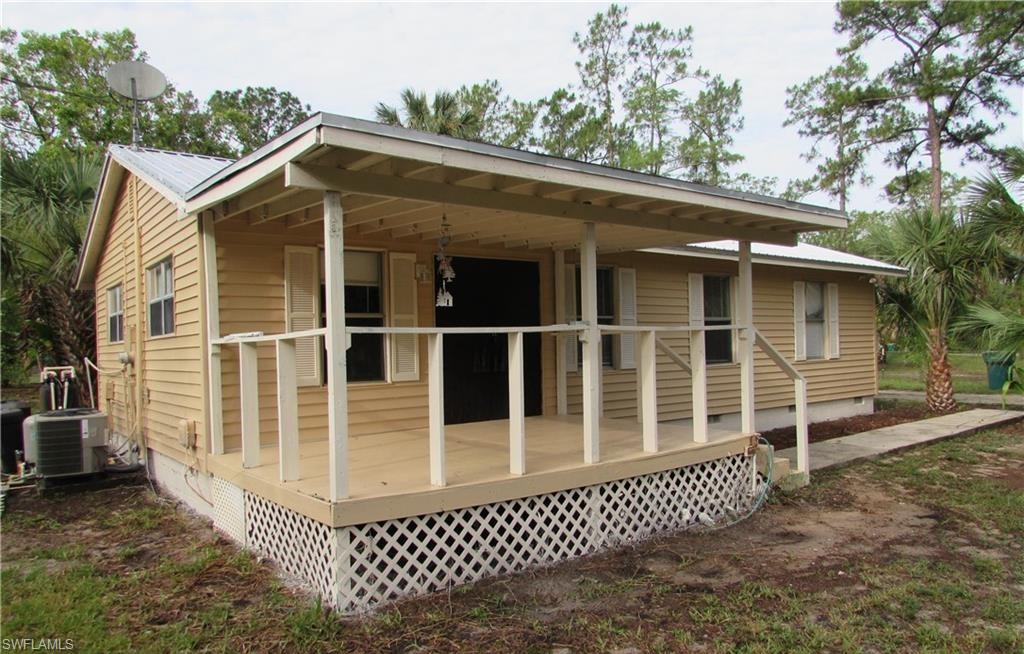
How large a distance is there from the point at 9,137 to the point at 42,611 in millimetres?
27688

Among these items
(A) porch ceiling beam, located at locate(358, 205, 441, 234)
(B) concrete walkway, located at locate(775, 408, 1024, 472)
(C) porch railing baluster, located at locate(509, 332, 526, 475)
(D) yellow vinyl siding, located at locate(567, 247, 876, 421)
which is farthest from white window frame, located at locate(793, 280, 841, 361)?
(C) porch railing baluster, located at locate(509, 332, 526, 475)

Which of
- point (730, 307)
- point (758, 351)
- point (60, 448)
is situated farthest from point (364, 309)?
point (758, 351)

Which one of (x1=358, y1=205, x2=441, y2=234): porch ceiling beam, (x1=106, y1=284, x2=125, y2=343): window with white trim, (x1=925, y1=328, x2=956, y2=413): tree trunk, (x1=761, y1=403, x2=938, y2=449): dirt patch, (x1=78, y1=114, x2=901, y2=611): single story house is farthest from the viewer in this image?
(x1=925, y1=328, x2=956, y2=413): tree trunk

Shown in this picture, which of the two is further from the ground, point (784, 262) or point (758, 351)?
point (784, 262)

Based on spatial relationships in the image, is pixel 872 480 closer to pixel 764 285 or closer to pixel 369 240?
pixel 764 285

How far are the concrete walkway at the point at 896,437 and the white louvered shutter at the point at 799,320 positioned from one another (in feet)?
5.63

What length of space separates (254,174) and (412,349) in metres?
2.81

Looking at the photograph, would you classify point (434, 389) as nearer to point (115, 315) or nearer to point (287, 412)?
point (287, 412)

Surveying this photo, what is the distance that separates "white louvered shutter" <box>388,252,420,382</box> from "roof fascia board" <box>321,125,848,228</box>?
8.23 feet

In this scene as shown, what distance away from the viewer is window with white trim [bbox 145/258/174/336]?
22.0 feet

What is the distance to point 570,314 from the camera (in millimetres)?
8172

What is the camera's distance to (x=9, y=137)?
25.1m

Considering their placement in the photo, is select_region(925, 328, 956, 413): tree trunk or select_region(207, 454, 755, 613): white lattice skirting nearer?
select_region(207, 454, 755, 613): white lattice skirting

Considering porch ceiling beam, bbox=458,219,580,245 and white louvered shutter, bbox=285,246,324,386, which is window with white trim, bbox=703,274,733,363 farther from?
white louvered shutter, bbox=285,246,324,386
